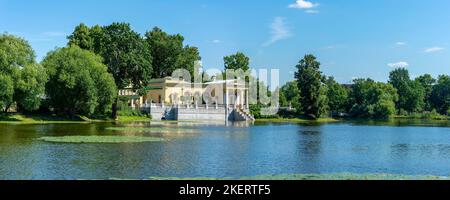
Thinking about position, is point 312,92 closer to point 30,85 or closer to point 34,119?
point 34,119

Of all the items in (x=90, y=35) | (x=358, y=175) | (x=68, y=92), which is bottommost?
(x=358, y=175)

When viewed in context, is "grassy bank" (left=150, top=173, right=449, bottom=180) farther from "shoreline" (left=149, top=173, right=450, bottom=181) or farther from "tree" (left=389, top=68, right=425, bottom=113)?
"tree" (left=389, top=68, right=425, bottom=113)

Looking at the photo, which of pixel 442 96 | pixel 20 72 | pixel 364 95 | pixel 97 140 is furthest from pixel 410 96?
pixel 97 140

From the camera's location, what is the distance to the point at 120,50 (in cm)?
7519

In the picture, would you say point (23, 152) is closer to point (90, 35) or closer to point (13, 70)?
point (13, 70)

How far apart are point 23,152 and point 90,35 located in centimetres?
5426

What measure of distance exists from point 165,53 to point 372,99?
152 feet

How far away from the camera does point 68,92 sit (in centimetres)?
6494

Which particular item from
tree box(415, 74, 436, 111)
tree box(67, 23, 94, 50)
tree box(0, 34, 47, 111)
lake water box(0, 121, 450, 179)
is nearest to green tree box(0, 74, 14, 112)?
tree box(0, 34, 47, 111)

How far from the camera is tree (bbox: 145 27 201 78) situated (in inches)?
3851

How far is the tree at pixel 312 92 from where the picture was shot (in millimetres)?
98562

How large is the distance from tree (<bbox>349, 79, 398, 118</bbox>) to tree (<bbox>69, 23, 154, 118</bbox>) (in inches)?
2159

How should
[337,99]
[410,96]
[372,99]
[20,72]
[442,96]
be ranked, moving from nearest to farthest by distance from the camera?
[20,72]
[372,99]
[337,99]
[410,96]
[442,96]
